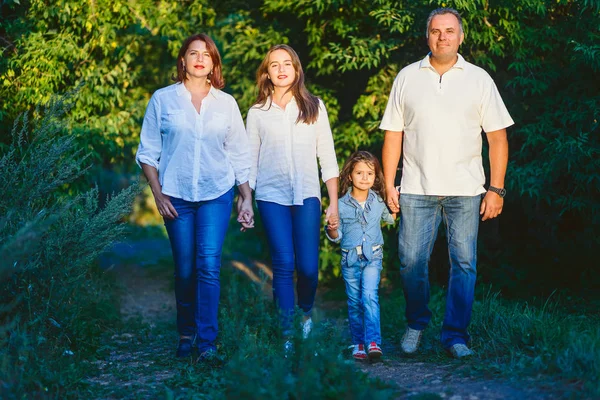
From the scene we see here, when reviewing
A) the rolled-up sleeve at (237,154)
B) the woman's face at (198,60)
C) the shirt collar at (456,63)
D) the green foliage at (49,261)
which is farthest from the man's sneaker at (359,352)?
the woman's face at (198,60)

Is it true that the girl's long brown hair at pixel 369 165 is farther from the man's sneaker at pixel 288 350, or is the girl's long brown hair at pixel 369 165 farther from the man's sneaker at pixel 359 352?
the man's sneaker at pixel 288 350

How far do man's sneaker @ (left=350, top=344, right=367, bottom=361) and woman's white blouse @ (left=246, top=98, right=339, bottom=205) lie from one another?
100 centimetres

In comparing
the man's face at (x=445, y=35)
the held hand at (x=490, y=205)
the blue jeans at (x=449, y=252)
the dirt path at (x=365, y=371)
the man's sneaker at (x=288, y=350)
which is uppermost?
the man's face at (x=445, y=35)

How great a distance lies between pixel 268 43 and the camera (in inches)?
335

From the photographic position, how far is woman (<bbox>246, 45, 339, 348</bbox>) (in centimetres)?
495

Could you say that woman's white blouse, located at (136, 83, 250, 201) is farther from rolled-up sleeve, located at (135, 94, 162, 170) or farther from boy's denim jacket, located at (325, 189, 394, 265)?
boy's denim jacket, located at (325, 189, 394, 265)

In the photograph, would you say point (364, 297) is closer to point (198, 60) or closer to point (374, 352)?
point (374, 352)

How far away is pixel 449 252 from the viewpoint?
197 inches

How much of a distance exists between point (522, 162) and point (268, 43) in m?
2.98

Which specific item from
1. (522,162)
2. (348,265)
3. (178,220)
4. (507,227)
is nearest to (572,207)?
(522,162)

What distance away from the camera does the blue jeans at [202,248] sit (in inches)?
193

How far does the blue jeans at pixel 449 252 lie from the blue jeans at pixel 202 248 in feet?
3.89

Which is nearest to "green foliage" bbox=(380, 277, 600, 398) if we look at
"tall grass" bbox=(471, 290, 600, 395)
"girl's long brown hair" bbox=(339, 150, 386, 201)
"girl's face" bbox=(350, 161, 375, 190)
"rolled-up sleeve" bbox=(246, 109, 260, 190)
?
"tall grass" bbox=(471, 290, 600, 395)

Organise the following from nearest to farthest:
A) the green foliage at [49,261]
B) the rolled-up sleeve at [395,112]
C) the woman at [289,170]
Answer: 1. the green foliage at [49,261]
2. the woman at [289,170]
3. the rolled-up sleeve at [395,112]
